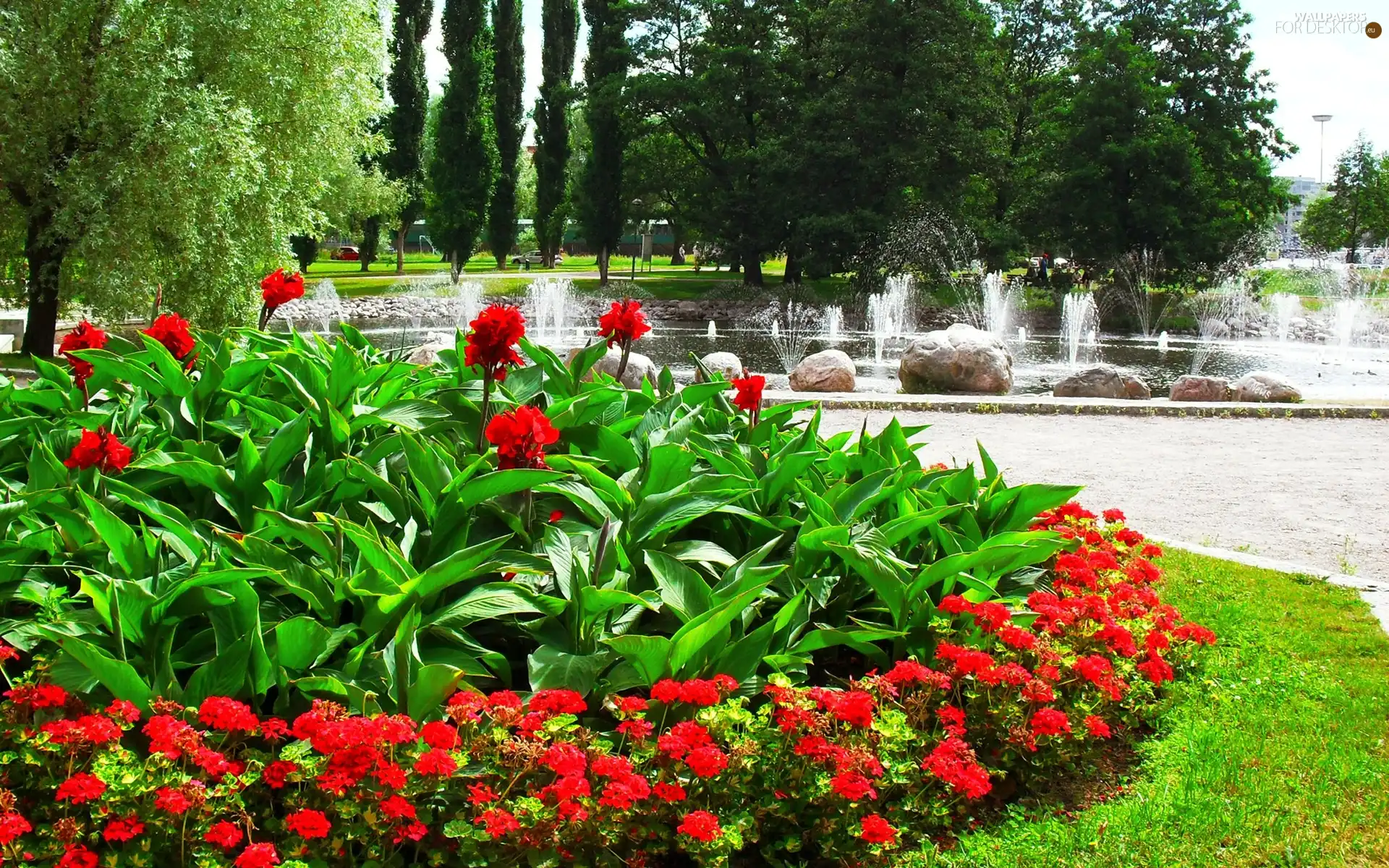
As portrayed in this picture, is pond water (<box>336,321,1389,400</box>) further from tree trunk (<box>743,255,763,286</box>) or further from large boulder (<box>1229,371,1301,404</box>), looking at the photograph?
tree trunk (<box>743,255,763,286</box>)

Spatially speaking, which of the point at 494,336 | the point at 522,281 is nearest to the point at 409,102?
the point at 522,281

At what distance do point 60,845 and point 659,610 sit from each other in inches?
59.5

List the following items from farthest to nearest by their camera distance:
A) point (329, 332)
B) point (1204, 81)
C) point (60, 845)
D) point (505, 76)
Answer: point (505, 76), point (1204, 81), point (329, 332), point (60, 845)

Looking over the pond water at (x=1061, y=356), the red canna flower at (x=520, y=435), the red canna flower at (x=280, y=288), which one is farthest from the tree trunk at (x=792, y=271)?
the red canna flower at (x=520, y=435)

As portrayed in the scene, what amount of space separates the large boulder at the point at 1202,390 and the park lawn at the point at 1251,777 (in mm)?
9833

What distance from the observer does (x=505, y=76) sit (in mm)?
42188

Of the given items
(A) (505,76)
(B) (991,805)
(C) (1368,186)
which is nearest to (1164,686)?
(B) (991,805)

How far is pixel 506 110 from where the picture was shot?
42656mm

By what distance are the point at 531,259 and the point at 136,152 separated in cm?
5173

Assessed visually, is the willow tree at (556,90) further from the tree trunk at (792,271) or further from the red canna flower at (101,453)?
the red canna flower at (101,453)

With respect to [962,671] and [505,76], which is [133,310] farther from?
[505,76]

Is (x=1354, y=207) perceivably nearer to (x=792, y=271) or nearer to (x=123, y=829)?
(x=792, y=271)

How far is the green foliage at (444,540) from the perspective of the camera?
2738 millimetres

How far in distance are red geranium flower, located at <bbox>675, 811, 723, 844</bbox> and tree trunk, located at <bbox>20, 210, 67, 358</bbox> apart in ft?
50.8
